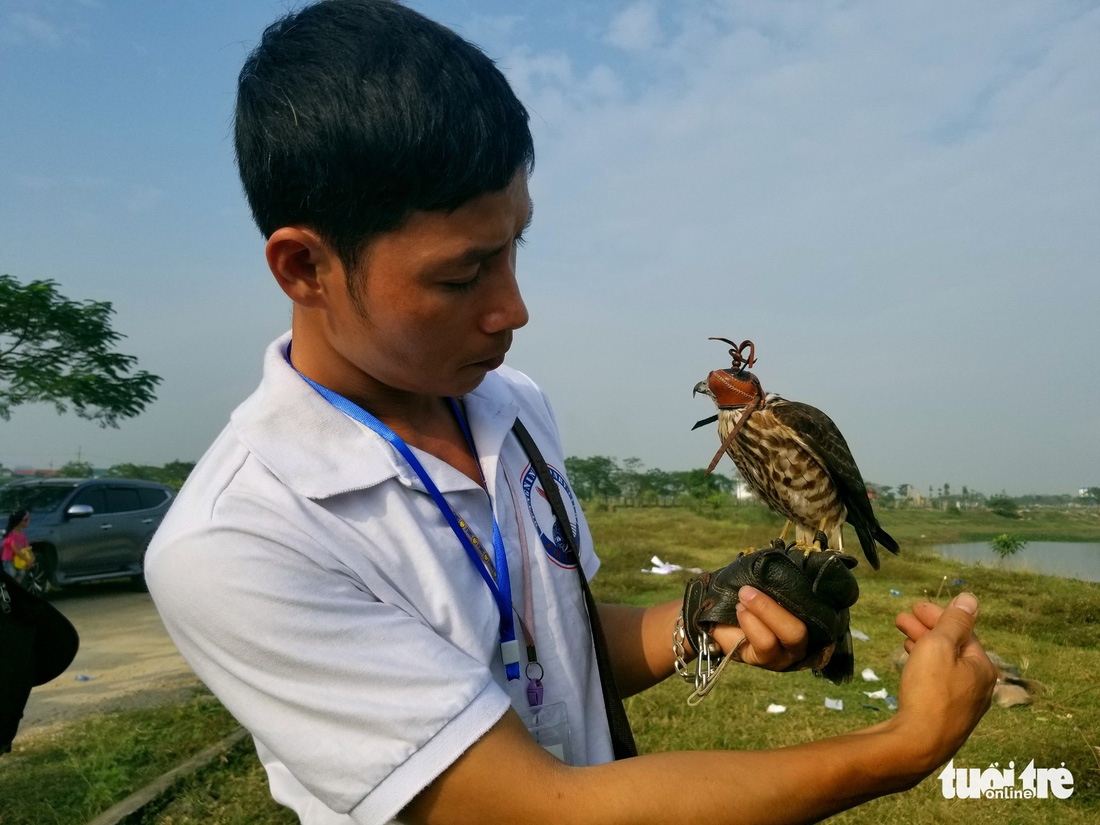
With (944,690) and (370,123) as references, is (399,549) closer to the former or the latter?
(370,123)

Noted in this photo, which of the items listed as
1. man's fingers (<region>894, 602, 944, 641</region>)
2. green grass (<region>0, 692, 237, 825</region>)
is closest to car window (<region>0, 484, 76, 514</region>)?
green grass (<region>0, 692, 237, 825</region>)

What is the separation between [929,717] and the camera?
1.41 meters

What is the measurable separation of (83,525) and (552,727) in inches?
490

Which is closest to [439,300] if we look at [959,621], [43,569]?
[959,621]

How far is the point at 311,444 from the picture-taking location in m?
1.44

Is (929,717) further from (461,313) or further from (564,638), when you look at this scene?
(461,313)

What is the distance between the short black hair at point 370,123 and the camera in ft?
4.19

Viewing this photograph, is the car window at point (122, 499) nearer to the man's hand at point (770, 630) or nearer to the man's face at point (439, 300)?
the man's face at point (439, 300)

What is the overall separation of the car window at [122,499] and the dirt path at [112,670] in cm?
160

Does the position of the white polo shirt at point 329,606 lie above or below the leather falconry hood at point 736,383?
below

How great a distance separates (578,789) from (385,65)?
1.25 metres

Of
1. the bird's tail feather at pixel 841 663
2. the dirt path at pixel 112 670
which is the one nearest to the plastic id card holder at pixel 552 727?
the bird's tail feather at pixel 841 663

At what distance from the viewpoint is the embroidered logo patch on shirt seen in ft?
5.49

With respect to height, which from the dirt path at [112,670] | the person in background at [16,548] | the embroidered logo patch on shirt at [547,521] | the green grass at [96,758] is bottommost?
the dirt path at [112,670]
